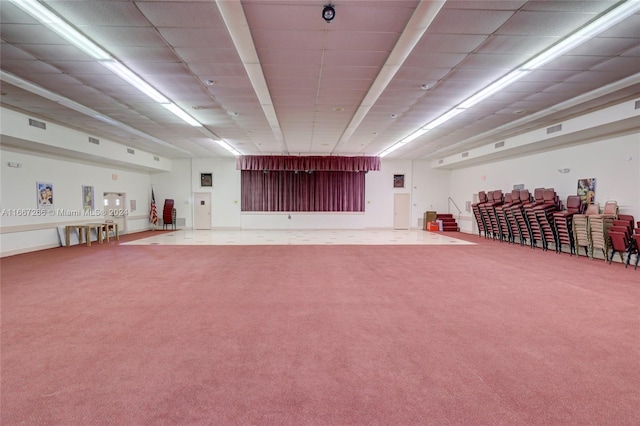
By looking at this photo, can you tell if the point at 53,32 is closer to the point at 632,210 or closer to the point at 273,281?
the point at 273,281

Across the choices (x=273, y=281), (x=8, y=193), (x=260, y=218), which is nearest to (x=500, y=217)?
(x=273, y=281)

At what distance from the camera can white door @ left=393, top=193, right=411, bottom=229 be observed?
596 inches

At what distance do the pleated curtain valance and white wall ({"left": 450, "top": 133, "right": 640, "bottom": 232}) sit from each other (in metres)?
5.02

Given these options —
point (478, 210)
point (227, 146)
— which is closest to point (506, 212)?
point (478, 210)

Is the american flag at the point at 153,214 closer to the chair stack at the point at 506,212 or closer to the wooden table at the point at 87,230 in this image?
the wooden table at the point at 87,230

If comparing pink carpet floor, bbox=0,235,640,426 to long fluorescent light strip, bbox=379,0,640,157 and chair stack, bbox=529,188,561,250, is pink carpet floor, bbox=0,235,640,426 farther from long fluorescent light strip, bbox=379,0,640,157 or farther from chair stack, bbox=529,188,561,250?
long fluorescent light strip, bbox=379,0,640,157

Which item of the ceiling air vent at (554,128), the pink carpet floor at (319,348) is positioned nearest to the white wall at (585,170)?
the ceiling air vent at (554,128)

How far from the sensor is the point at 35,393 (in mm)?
2215

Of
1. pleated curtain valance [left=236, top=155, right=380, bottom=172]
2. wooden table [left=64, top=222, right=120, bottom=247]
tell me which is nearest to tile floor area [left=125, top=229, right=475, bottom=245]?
wooden table [left=64, top=222, right=120, bottom=247]

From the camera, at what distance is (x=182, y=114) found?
24.0ft

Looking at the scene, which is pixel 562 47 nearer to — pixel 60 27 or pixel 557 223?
pixel 557 223

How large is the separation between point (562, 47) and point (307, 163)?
400 inches

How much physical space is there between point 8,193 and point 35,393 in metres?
8.08

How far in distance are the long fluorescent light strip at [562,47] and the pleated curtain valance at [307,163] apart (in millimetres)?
6986
